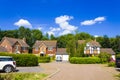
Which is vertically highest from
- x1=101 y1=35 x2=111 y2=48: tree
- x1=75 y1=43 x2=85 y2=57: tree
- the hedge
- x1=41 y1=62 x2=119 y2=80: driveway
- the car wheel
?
x1=101 y1=35 x2=111 y2=48: tree

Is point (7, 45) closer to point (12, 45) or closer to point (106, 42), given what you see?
point (12, 45)

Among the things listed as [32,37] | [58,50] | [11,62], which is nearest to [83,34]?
[32,37]

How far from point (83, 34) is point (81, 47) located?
53.3m

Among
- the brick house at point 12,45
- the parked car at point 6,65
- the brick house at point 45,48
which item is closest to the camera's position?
the parked car at point 6,65

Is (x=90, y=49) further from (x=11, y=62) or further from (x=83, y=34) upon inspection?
(x=11, y=62)

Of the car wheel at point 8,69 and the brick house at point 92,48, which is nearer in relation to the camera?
the car wheel at point 8,69

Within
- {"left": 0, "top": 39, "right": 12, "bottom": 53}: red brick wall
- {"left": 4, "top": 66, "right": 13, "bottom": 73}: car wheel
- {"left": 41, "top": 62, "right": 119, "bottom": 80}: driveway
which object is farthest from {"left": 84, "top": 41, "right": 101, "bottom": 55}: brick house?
{"left": 4, "top": 66, "right": 13, "bottom": 73}: car wheel

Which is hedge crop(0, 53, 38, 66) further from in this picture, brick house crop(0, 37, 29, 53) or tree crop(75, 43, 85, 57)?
brick house crop(0, 37, 29, 53)

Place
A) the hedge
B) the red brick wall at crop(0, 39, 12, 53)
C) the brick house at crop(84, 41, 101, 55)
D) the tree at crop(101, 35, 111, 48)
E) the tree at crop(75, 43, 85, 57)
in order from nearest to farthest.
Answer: the hedge
the tree at crop(75, 43, 85, 57)
the brick house at crop(84, 41, 101, 55)
the red brick wall at crop(0, 39, 12, 53)
the tree at crop(101, 35, 111, 48)

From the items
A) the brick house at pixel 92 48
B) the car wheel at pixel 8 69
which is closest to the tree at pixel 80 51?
the brick house at pixel 92 48

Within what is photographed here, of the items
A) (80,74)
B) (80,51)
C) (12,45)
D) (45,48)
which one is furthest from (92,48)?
(80,74)

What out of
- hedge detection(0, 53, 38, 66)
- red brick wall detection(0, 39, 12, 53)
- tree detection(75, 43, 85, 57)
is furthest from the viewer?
red brick wall detection(0, 39, 12, 53)

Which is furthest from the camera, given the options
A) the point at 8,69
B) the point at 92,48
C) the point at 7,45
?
the point at 92,48

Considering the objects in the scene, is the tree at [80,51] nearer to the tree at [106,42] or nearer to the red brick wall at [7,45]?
the red brick wall at [7,45]
